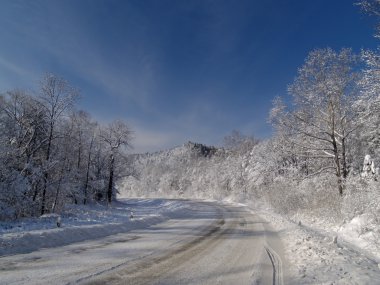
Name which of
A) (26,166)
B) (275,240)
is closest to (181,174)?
(26,166)

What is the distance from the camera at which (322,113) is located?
66.0 feet

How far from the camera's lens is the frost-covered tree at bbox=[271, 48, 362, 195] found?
18828 mm

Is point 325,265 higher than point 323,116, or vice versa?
point 323,116

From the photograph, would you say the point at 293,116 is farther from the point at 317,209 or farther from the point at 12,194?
the point at 12,194

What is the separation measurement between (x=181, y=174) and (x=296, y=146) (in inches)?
3526

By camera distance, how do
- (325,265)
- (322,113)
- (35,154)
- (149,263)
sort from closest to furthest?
(325,265) → (149,263) → (322,113) → (35,154)

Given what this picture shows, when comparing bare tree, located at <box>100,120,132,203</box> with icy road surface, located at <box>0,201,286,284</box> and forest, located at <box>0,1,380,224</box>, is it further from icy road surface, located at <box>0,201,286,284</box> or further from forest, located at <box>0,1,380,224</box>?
icy road surface, located at <box>0,201,286,284</box>

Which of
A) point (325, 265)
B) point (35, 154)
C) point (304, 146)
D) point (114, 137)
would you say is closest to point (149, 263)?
point (325, 265)

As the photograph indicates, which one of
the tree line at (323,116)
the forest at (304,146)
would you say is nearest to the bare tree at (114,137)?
the forest at (304,146)

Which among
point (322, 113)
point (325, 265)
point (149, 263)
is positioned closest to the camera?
point (325, 265)

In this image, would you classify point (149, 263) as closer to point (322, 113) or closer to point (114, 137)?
point (322, 113)

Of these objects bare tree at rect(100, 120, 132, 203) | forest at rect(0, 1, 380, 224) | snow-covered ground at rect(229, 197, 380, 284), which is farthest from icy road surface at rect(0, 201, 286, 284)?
bare tree at rect(100, 120, 132, 203)

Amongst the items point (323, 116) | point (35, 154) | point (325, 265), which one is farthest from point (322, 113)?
point (35, 154)

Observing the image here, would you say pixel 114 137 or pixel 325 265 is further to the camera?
pixel 114 137
